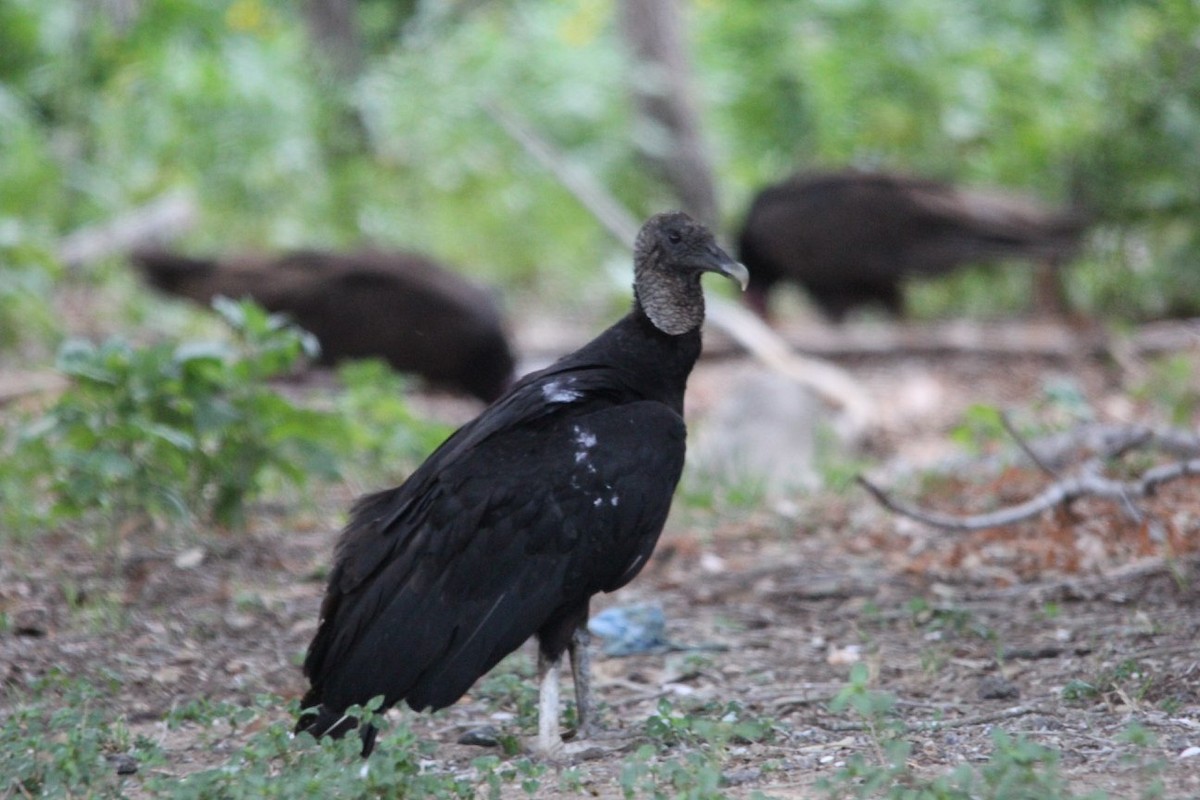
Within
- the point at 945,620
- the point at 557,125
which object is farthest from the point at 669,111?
the point at 945,620

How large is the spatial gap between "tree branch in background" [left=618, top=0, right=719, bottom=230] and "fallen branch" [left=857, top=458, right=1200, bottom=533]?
7.07m

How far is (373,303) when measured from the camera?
7965mm

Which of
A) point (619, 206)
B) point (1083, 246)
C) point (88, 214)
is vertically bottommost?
point (1083, 246)

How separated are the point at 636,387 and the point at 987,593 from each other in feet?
4.90

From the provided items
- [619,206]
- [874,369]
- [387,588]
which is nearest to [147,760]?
[387,588]

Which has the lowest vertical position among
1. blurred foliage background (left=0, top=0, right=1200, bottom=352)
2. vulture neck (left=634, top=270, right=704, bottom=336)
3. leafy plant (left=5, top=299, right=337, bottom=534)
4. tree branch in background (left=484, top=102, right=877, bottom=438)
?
vulture neck (left=634, top=270, right=704, bottom=336)

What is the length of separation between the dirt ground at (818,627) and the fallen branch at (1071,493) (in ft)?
0.44

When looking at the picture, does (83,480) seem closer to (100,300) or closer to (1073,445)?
Answer: (1073,445)

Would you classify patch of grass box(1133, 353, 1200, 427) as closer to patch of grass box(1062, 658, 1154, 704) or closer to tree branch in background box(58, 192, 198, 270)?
patch of grass box(1062, 658, 1154, 704)

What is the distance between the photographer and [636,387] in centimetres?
381

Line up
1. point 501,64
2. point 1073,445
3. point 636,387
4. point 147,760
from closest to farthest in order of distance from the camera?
point 147,760 < point 636,387 < point 1073,445 < point 501,64

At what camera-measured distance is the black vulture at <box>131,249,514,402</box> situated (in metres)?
7.93

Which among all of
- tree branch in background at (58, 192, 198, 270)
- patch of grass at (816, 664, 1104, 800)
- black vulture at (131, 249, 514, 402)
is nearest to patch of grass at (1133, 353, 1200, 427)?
black vulture at (131, 249, 514, 402)

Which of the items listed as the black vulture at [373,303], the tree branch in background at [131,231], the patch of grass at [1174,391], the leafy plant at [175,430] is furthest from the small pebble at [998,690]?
the tree branch in background at [131,231]
